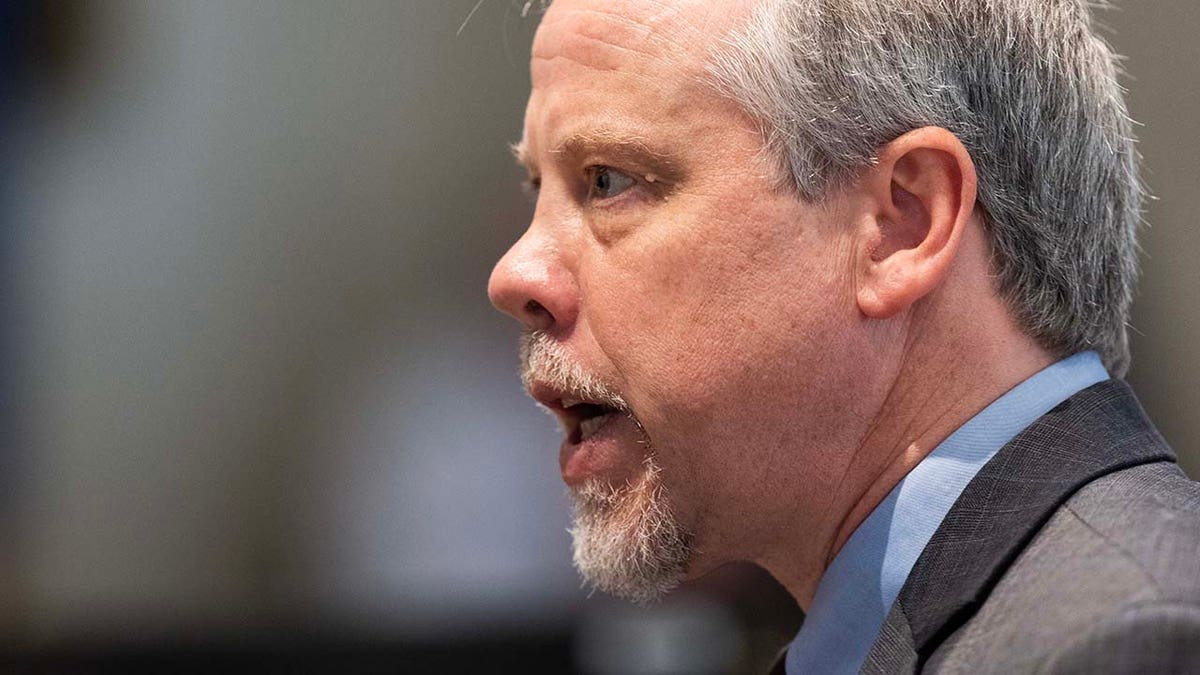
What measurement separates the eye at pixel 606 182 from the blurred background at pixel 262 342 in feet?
8.73

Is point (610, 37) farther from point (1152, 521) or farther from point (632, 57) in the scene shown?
point (1152, 521)

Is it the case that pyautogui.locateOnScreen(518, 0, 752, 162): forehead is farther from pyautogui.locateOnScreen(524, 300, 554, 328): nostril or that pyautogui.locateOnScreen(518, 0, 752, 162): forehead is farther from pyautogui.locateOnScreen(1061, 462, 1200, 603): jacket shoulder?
pyautogui.locateOnScreen(1061, 462, 1200, 603): jacket shoulder

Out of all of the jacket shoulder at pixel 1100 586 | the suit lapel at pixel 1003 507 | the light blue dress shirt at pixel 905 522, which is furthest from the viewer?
the light blue dress shirt at pixel 905 522

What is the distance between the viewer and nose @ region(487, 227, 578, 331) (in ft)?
5.01

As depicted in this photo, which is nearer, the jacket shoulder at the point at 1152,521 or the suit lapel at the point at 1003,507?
the jacket shoulder at the point at 1152,521

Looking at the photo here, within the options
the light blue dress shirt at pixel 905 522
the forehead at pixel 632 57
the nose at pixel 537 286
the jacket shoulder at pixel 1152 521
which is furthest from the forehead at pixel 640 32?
the jacket shoulder at pixel 1152 521

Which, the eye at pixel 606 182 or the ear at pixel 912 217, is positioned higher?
the eye at pixel 606 182

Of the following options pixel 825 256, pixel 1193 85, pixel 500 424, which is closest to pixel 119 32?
pixel 500 424

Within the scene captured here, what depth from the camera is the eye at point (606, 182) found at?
1491 millimetres

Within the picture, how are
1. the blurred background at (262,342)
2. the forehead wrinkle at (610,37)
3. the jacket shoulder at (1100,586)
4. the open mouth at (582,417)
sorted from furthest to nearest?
the blurred background at (262,342) < the open mouth at (582,417) < the forehead wrinkle at (610,37) < the jacket shoulder at (1100,586)

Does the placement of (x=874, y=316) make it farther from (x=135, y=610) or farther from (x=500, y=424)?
(x=135, y=610)

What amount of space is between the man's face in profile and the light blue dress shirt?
0.27 ft

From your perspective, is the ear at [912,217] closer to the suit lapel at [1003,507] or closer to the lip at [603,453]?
the suit lapel at [1003,507]

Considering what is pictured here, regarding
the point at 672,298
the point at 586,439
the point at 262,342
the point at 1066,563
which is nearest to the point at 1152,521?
the point at 1066,563
